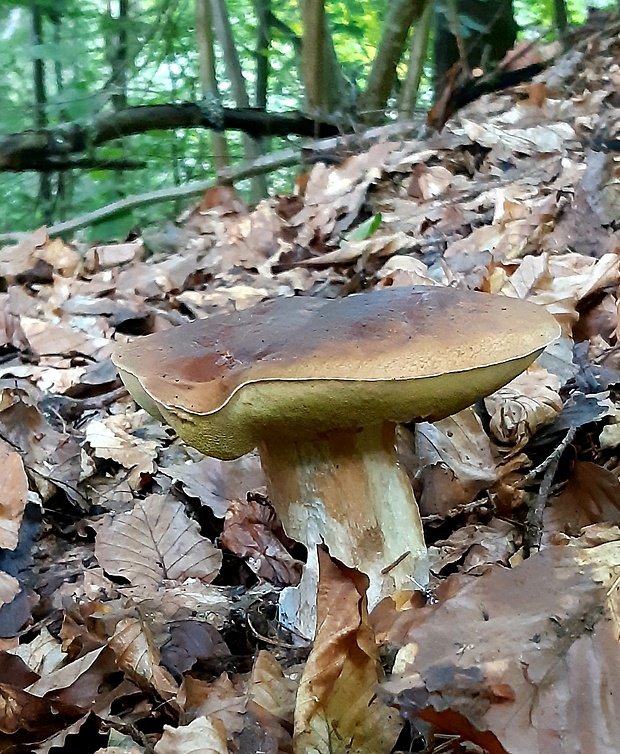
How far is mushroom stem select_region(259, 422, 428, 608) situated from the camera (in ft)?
5.25

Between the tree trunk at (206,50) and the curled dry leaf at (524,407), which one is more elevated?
the tree trunk at (206,50)

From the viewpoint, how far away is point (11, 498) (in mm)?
2168

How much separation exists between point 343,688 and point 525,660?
0.29 meters

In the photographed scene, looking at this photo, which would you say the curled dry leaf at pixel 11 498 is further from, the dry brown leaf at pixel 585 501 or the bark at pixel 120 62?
the bark at pixel 120 62

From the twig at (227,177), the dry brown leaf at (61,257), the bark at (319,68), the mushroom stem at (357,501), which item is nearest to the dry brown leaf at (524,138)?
the twig at (227,177)

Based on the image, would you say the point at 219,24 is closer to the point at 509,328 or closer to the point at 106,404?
the point at 106,404

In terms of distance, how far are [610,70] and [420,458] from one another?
4.90 metres

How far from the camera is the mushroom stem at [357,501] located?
1601mm

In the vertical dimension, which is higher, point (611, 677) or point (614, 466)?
point (611, 677)

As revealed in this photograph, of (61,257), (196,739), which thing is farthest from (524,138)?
(196,739)

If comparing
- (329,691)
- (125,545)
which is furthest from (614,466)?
(125,545)

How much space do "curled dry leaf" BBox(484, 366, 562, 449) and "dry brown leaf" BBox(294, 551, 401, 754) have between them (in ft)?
3.45

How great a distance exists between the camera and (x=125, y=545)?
2109 millimetres

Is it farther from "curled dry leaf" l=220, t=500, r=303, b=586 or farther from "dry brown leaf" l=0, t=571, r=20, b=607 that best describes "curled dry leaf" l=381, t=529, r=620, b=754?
"dry brown leaf" l=0, t=571, r=20, b=607
